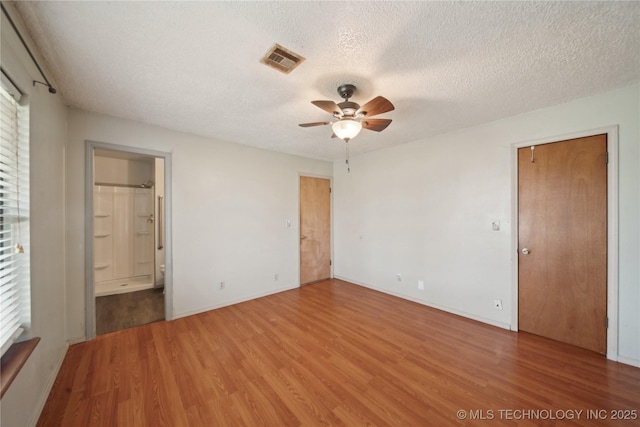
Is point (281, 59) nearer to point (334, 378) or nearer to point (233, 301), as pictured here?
point (334, 378)

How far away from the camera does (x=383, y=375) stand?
6.52 ft

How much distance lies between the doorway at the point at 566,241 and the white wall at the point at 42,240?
422cm

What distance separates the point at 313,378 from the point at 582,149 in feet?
11.1

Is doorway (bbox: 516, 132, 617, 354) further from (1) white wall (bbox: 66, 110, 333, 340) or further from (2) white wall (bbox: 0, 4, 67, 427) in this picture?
(2) white wall (bbox: 0, 4, 67, 427)

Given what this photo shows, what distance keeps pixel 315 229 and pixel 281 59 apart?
11.0 ft

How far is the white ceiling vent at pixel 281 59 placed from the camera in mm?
1565

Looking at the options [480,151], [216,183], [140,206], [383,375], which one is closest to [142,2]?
[216,183]

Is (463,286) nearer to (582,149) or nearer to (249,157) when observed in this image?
(582,149)

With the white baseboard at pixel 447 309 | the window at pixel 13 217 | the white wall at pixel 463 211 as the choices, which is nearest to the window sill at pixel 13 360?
the window at pixel 13 217

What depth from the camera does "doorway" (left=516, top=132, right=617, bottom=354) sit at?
87.7 inches

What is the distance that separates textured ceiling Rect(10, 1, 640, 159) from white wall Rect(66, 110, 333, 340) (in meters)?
0.40

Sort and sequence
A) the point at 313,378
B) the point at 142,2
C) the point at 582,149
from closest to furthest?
the point at 142,2, the point at 313,378, the point at 582,149

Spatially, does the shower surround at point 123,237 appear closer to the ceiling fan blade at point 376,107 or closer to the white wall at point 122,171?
the white wall at point 122,171

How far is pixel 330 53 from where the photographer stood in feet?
5.20
